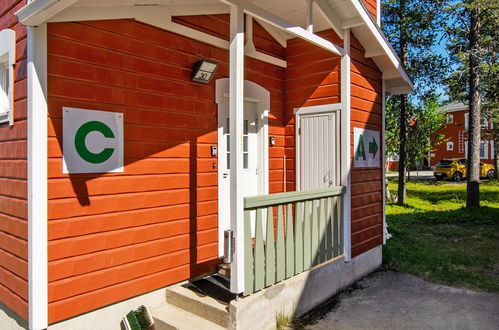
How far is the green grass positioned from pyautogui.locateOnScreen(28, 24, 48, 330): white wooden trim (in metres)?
4.38

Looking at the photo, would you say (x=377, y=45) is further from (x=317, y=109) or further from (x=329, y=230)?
(x=329, y=230)

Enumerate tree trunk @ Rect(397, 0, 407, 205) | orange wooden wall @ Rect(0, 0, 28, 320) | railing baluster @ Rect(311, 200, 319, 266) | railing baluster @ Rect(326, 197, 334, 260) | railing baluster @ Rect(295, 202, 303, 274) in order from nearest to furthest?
1. orange wooden wall @ Rect(0, 0, 28, 320)
2. railing baluster @ Rect(295, 202, 303, 274)
3. railing baluster @ Rect(311, 200, 319, 266)
4. railing baluster @ Rect(326, 197, 334, 260)
5. tree trunk @ Rect(397, 0, 407, 205)

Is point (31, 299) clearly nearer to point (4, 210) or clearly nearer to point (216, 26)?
point (4, 210)

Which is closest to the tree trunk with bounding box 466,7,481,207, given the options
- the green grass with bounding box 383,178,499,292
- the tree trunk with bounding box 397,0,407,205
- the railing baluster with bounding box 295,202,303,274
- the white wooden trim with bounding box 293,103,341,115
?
the green grass with bounding box 383,178,499,292

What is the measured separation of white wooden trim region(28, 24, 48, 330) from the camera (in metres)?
2.55

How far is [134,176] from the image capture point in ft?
10.5

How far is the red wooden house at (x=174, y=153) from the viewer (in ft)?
8.83

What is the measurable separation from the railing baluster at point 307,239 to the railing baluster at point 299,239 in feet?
0.23

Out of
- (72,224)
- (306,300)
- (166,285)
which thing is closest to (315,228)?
(306,300)

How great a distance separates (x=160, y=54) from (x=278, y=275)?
92.4 inches

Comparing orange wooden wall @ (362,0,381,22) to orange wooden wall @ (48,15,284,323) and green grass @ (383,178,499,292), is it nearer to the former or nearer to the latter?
orange wooden wall @ (48,15,284,323)

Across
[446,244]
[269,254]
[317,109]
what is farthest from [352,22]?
[446,244]

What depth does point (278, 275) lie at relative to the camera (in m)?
3.36

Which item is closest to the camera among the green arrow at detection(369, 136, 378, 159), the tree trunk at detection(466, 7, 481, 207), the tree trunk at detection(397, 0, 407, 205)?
the green arrow at detection(369, 136, 378, 159)
